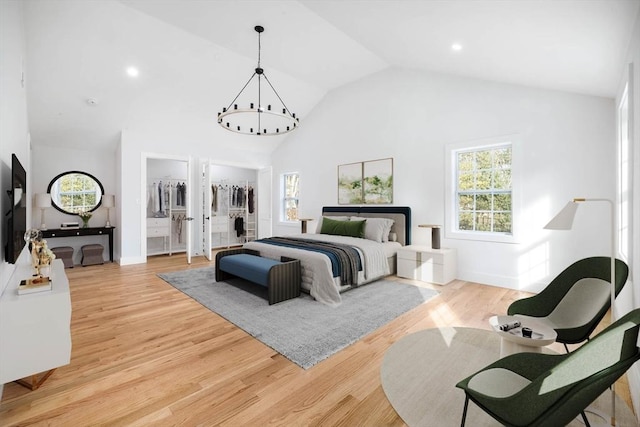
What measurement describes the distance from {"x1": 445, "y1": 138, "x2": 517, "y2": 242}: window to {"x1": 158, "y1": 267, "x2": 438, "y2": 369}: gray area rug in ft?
4.42

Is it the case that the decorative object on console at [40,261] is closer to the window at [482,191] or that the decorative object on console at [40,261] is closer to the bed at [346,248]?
the bed at [346,248]

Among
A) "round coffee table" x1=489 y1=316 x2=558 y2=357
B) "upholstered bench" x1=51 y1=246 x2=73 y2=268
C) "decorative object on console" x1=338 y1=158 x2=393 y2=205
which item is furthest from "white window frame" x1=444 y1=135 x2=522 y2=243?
"upholstered bench" x1=51 y1=246 x2=73 y2=268

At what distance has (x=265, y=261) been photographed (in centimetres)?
392

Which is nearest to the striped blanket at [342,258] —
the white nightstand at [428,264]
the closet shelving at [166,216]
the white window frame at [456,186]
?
the white nightstand at [428,264]

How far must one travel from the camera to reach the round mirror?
6.05 meters

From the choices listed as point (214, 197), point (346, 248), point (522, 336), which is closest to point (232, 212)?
point (214, 197)

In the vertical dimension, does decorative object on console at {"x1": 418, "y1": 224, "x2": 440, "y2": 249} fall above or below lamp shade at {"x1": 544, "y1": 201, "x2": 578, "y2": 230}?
below

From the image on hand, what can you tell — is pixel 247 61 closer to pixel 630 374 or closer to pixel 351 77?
pixel 351 77

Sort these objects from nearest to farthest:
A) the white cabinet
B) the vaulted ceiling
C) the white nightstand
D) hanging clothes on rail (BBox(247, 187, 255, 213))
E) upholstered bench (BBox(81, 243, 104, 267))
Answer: the white cabinet < the vaulted ceiling < the white nightstand < upholstered bench (BBox(81, 243, 104, 267)) < hanging clothes on rail (BBox(247, 187, 255, 213))

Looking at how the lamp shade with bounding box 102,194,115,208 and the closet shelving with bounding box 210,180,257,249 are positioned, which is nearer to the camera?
the lamp shade with bounding box 102,194,115,208

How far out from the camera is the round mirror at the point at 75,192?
6055mm

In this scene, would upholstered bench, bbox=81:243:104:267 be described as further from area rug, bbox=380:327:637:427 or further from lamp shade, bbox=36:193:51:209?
area rug, bbox=380:327:637:427

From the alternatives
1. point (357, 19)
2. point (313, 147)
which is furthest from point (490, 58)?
point (313, 147)

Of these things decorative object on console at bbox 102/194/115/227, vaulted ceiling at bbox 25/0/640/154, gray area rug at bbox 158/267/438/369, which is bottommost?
gray area rug at bbox 158/267/438/369
